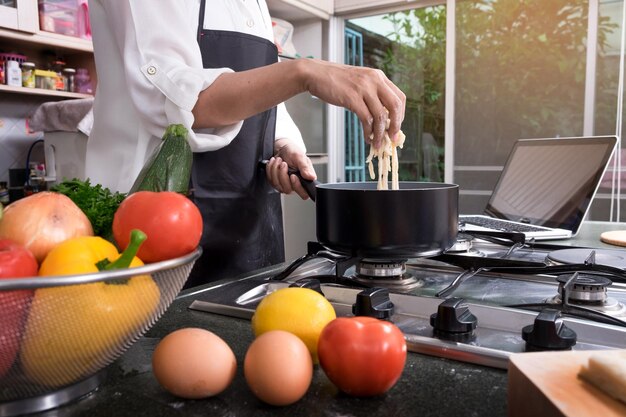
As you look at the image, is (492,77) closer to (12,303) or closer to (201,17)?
(201,17)

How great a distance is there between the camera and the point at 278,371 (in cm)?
40

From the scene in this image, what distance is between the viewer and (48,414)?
0.41 m

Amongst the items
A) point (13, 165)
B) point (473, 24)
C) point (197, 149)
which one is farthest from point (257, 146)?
point (473, 24)

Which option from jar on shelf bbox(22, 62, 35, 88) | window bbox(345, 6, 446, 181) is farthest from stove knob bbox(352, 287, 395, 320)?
window bbox(345, 6, 446, 181)

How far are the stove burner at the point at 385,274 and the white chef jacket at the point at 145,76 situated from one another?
0.37 meters

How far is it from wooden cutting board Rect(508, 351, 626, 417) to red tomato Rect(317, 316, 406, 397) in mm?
85

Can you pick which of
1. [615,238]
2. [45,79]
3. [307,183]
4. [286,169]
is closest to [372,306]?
[307,183]

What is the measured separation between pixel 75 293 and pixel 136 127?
703 mm

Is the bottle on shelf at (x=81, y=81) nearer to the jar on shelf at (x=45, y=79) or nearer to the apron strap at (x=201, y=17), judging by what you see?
the jar on shelf at (x=45, y=79)

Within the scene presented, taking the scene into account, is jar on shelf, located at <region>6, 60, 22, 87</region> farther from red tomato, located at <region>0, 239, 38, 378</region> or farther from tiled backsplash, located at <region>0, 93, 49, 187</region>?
red tomato, located at <region>0, 239, 38, 378</region>

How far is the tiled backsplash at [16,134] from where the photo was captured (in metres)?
2.18

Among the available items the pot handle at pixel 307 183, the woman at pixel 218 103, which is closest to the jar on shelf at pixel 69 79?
the woman at pixel 218 103

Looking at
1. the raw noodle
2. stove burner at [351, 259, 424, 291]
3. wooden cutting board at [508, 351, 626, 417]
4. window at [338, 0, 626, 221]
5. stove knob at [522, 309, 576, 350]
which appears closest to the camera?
wooden cutting board at [508, 351, 626, 417]

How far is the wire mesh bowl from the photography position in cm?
35
